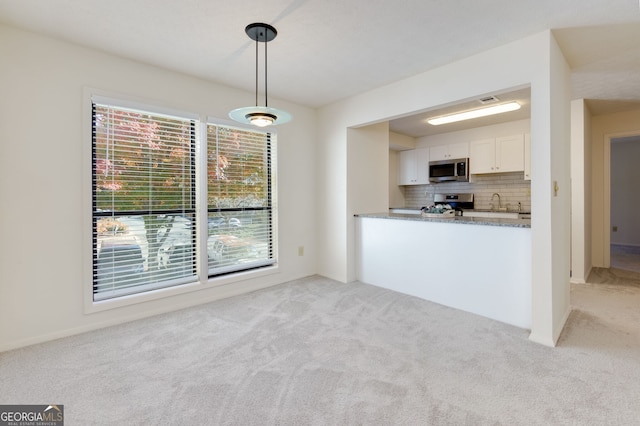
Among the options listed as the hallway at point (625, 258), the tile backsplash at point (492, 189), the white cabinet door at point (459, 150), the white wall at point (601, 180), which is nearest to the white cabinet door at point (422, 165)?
the tile backsplash at point (492, 189)

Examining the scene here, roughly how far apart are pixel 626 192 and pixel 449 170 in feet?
15.9

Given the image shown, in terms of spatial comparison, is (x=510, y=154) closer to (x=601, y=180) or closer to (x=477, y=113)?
(x=477, y=113)

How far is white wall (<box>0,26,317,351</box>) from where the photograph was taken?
2318 mm

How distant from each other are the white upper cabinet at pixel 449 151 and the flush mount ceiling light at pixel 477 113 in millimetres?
951

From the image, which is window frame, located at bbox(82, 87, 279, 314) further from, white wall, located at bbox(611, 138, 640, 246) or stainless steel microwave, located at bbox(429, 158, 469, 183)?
white wall, located at bbox(611, 138, 640, 246)

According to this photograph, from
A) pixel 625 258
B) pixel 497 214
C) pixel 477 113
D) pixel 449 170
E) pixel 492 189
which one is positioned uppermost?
pixel 477 113

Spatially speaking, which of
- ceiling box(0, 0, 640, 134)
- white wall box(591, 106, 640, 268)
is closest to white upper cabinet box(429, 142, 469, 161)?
white wall box(591, 106, 640, 268)

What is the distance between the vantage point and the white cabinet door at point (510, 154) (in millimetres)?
4855

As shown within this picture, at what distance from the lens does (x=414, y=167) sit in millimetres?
6211

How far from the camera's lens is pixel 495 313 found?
9.50 feet

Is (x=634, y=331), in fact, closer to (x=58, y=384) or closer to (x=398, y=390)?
(x=398, y=390)

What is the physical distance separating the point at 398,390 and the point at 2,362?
2.74m

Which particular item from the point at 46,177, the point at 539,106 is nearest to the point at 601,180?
the point at 539,106

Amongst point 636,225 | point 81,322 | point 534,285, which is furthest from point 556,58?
point 636,225
